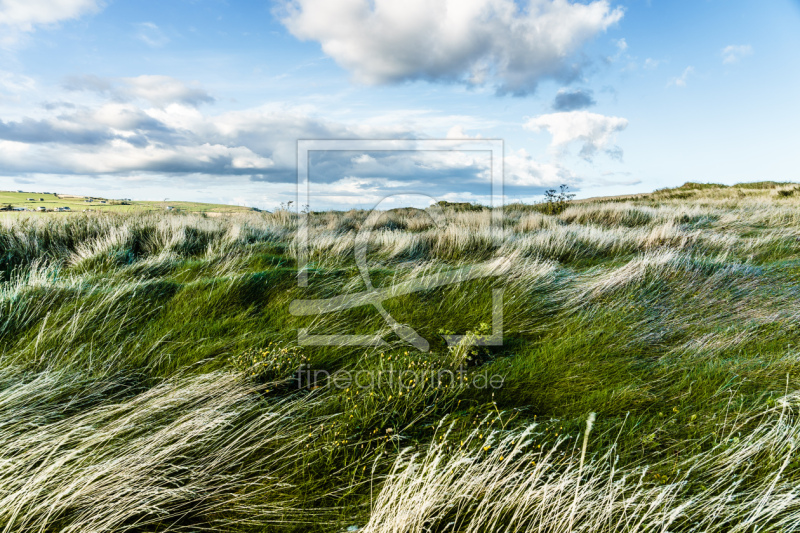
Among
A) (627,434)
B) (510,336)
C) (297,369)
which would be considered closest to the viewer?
(627,434)

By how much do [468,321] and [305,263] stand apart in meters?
3.52

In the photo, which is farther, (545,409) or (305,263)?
(305,263)

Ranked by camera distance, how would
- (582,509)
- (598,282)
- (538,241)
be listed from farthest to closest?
(538,241) → (598,282) → (582,509)

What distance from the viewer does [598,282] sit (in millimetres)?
5824

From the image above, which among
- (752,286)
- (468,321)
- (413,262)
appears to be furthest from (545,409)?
(752,286)

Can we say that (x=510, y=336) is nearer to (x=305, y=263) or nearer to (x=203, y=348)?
(x=203, y=348)

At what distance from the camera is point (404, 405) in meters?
3.07

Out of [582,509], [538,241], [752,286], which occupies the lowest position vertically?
[582,509]

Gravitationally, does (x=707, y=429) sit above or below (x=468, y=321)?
below

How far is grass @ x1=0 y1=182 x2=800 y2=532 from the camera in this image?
2203mm

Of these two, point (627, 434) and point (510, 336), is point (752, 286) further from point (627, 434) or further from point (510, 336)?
point (627, 434)

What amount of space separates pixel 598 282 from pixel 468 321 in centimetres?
230

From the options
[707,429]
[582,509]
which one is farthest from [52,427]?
[707,429]

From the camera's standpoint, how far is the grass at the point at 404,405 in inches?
86.7
